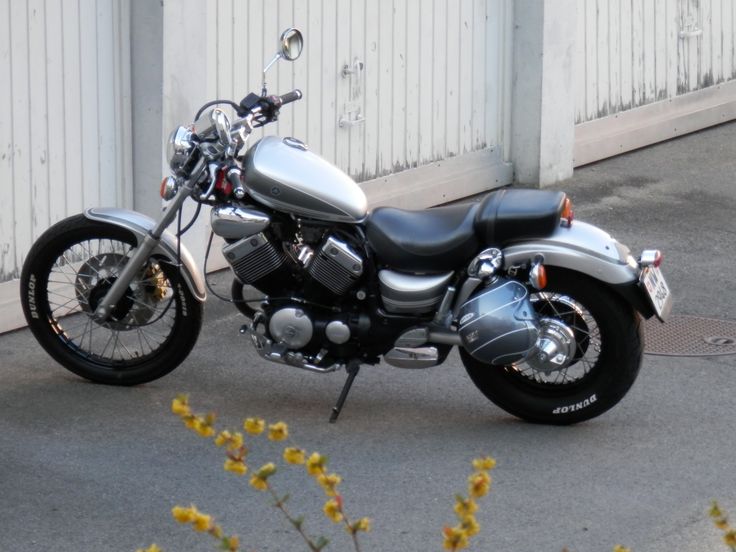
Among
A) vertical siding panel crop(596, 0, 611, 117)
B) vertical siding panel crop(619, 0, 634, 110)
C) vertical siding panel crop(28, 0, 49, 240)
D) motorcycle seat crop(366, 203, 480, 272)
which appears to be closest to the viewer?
motorcycle seat crop(366, 203, 480, 272)

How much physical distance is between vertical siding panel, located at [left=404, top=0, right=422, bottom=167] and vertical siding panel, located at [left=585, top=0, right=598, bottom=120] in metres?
1.89

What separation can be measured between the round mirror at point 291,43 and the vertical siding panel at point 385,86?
322 centimetres

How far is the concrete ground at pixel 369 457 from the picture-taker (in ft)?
16.0

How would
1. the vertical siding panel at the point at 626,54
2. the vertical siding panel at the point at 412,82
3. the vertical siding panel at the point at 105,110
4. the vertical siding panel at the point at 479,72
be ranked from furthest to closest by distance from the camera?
the vertical siding panel at the point at 626,54 < the vertical siding panel at the point at 479,72 < the vertical siding panel at the point at 412,82 < the vertical siding panel at the point at 105,110

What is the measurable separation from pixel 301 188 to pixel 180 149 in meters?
0.57

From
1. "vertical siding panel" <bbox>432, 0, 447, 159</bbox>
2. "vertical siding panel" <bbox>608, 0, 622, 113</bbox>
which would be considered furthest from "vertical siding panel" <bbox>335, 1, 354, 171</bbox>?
"vertical siding panel" <bbox>608, 0, 622, 113</bbox>

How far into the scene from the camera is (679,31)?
11.7 metres

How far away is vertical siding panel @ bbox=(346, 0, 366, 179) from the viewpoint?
8758 mm

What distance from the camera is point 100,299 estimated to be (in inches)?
244

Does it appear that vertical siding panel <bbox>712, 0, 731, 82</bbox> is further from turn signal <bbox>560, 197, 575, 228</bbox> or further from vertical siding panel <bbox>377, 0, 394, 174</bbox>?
turn signal <bbox>560, 197, 575, 228</bbox>

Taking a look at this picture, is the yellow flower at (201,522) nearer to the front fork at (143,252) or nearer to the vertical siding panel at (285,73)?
the front fork at (143,252)

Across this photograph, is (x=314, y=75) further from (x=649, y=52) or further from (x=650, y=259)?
(x=649, y=52)

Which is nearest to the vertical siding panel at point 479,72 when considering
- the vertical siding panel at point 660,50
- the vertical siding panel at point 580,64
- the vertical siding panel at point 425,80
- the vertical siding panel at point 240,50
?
the vertical siding panel at point 425,80

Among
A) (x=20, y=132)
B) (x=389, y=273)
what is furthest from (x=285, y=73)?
(x=389, y=273)
